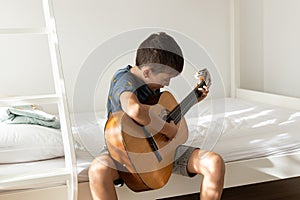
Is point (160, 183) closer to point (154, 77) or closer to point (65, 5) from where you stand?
point (154, 77)

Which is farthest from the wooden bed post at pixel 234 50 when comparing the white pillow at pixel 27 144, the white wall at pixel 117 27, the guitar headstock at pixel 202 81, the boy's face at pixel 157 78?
the white pillow at pixel 27 144

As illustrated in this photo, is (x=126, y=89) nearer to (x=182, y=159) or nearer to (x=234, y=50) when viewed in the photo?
(x=182, y=159)

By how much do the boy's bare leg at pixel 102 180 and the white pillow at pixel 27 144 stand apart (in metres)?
0.21

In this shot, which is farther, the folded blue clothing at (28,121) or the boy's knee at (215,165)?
the folded blue clothing at (28,121)

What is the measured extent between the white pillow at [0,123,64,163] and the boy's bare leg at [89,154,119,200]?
0.21m

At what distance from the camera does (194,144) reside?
80.3 inches

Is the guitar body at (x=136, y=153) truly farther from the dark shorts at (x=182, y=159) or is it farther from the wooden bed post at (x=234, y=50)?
the wooden bed post at (x=234, y=50)

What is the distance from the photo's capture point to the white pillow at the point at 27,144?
1775mm

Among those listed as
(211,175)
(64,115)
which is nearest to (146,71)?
(64,115)

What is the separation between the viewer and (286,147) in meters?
2.10

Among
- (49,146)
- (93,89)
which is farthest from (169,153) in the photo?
(93,89)

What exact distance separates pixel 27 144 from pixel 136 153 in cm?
46

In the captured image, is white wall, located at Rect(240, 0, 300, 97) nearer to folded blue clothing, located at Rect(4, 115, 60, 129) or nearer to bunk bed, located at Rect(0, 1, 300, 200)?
bunk bed, located at Rect(0, 1, 300, 200)

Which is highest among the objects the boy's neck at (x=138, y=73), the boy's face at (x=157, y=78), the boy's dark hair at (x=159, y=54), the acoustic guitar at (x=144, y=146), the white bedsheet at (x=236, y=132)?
the boy's dark hair at (x=159, y=54)
